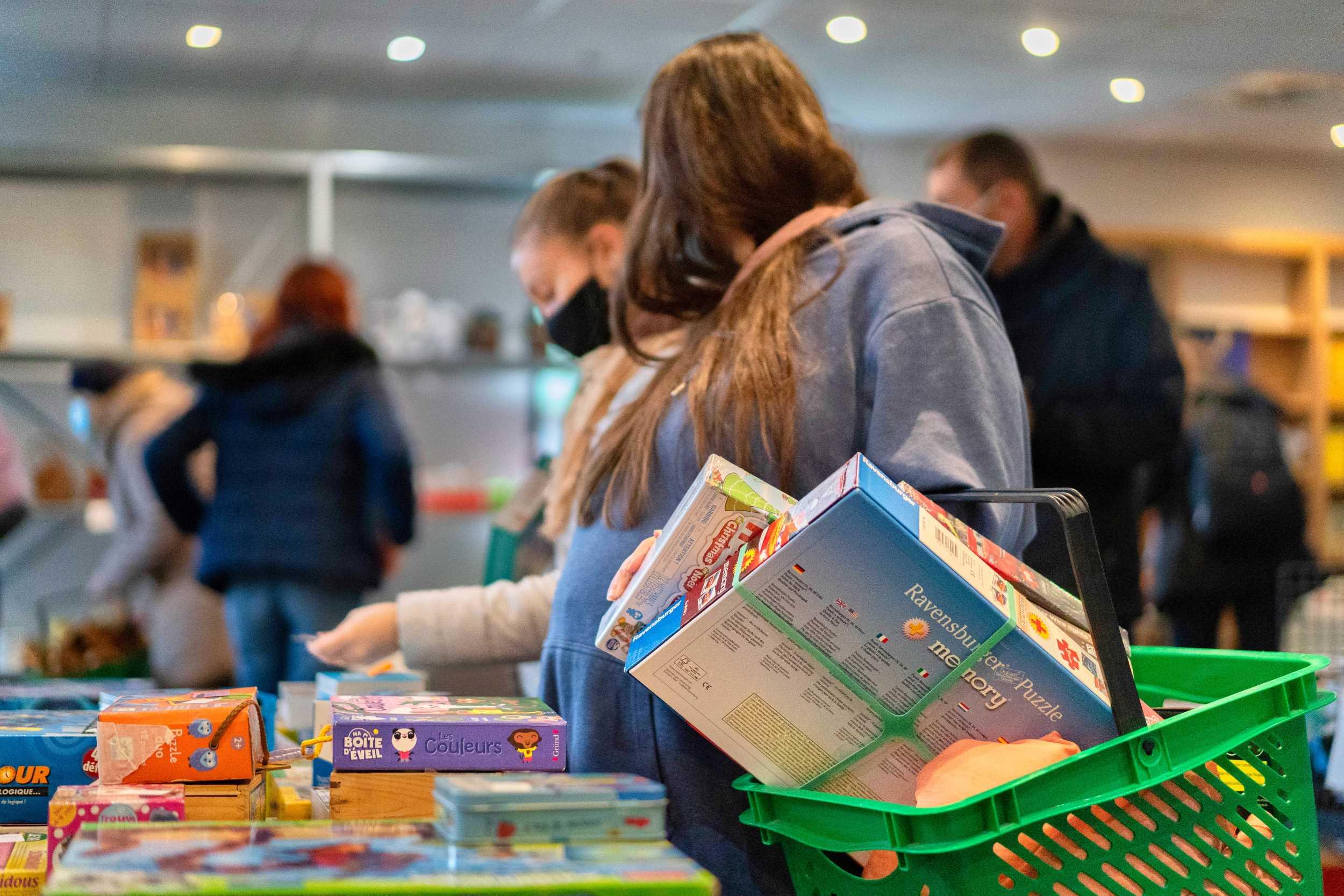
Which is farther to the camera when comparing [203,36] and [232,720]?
[203,36]

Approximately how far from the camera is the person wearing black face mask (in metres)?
1.54

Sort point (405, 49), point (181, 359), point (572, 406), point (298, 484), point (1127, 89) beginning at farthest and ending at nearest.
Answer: point (181, 359) < point (1127, 89) < point (405, 49) < point (298, 484) < point (572, 406)

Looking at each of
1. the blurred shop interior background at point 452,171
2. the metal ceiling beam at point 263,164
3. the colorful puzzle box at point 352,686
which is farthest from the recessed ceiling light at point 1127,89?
the colorful puzzle box at point 352,686

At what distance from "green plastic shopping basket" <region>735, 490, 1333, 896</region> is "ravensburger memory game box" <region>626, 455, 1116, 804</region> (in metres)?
0.04

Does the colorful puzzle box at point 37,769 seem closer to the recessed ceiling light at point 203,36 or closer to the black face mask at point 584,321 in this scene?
the black face mask at point 584,321

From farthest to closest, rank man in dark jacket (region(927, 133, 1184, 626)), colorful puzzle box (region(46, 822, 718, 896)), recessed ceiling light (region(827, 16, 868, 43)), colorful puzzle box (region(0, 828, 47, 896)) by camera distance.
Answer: recessed ceiling light (region(827, 16, 868, 43)) < man in dark jacket (region(927, 133, 1184, 626)) < colorful puzzle box (region(0, 828, 47, 896)) < colorful puzzle box (region(46, 822, 718, 896))

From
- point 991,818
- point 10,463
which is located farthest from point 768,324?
point 10,463

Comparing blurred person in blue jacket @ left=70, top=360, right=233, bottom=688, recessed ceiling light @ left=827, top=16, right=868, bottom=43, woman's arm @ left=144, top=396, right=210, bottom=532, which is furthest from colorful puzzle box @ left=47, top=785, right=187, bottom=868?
recessed ceiling light @ left=827, top=16, right=868, bottom=43

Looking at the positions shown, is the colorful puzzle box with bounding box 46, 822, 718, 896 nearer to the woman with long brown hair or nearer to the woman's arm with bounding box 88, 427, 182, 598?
the woman with long brown hair

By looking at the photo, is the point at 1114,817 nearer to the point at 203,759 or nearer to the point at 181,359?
the point at 203,759

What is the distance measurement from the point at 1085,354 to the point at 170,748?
6.03 feet

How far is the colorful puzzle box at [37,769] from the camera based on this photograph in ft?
3.60

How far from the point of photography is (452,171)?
509 cm

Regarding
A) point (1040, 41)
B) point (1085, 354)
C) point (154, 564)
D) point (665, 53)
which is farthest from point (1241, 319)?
point (154, 564)
